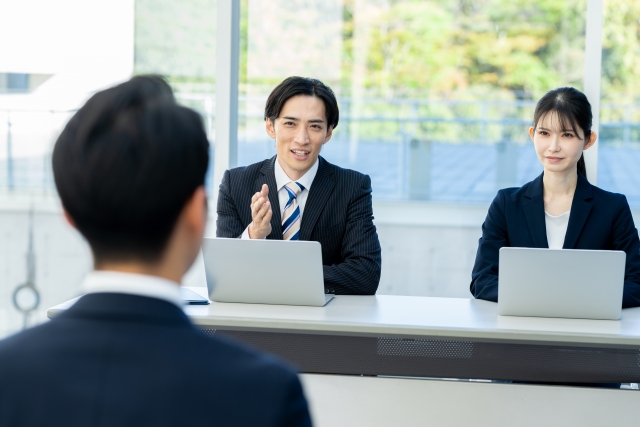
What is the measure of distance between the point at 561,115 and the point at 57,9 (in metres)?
2.65

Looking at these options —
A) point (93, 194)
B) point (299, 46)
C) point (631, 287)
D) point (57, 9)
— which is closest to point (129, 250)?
point (93, 194)

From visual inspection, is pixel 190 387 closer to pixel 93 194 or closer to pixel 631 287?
pixel 93 194

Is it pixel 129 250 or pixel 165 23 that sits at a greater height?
pixel 165 23

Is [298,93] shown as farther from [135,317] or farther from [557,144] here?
[135,317]

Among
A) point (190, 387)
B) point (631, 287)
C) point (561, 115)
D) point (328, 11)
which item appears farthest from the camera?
point (328, 11)

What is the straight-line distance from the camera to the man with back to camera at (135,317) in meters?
0.58

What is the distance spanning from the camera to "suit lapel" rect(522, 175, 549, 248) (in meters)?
2.62

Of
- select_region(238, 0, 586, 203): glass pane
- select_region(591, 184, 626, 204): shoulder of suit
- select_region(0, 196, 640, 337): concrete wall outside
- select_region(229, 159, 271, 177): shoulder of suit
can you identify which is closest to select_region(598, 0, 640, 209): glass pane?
select_region(238, 0, 586, 203): glass pane

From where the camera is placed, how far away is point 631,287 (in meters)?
2.40

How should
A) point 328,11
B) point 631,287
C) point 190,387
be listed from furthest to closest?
1. point 328,11
2. point 631,287
3. point 190,387

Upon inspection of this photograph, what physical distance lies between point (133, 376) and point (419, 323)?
1.54m

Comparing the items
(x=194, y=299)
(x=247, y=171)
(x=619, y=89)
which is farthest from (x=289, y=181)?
(x=619, y=89)

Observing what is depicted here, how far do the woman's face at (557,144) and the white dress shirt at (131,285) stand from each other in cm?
218

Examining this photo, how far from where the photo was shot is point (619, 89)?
337 cm
